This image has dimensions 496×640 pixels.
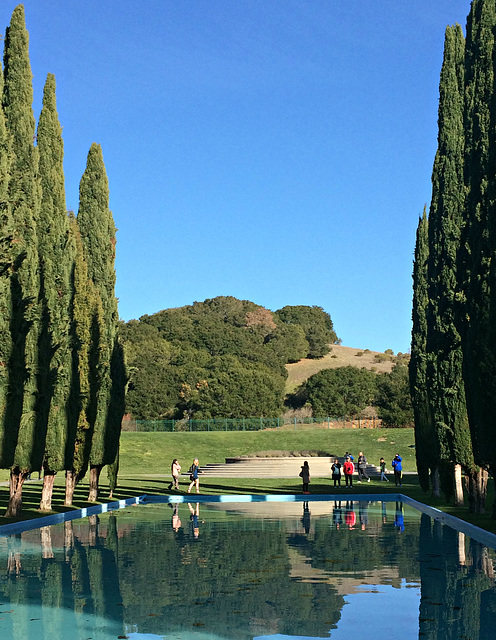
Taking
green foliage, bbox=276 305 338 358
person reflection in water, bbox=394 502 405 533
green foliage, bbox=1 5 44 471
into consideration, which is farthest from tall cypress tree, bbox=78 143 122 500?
green foliage, bbox=276 305 338 358

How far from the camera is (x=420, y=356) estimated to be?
32.8 metres

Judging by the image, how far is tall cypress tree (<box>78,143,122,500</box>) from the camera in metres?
28.2

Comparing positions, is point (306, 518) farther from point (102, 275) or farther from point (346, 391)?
point (346, 391)

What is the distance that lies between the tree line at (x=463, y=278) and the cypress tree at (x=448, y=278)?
0.03 meters

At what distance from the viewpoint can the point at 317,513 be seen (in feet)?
83.1

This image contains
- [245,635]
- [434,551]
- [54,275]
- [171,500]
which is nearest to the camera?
[245,635]

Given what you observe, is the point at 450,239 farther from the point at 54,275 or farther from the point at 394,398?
the point at 394,398

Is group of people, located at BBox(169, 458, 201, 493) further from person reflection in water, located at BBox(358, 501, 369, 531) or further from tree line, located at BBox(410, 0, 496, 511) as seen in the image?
tree line, located at BBox(410, 0, 496, 511)

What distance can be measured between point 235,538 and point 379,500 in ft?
51.1

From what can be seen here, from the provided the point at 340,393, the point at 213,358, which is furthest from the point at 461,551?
the point at 213,358

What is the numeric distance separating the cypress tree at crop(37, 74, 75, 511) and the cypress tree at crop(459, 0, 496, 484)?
37.2 feet

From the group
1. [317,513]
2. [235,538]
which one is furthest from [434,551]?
[317,513]

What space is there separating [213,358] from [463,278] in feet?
240

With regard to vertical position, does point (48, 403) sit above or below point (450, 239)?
below
